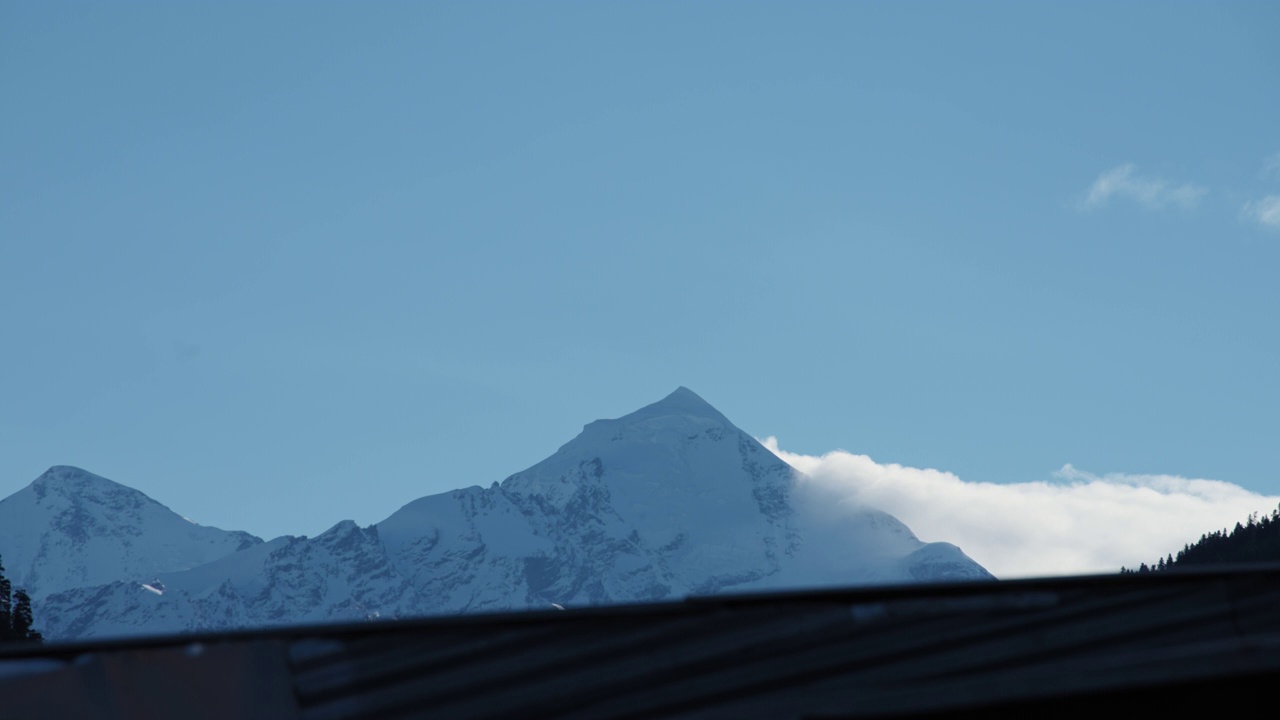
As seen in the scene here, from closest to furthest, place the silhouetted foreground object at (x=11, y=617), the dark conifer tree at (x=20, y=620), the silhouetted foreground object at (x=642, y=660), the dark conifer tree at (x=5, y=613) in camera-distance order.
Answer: the silhouetted foreground object at (x=642, y=660) → the dark conifer tree at (x=5, y=613) → the silhouetted foreground object at (x=11, y=617) → the dark conifer tree at (x=20, y=620)

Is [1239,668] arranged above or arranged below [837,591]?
below

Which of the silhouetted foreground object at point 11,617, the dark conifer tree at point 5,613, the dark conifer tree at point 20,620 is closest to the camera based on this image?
the dark conifer tree at point 5,613

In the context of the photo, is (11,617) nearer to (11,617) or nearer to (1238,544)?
(11,617)

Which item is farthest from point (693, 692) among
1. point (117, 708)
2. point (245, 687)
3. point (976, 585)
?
point (117, 708)

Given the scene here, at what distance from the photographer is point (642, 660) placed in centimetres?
557

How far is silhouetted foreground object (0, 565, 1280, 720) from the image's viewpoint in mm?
5523

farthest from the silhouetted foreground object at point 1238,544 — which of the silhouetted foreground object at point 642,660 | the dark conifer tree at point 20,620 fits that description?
the silhouetted foreground object at point 642,660

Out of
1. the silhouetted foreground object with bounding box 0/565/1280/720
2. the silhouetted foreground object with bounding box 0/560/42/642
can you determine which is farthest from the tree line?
the silhouetted foreground object with bounding box 0/565/1280/720

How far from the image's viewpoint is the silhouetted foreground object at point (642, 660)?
5.52 m

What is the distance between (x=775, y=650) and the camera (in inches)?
221

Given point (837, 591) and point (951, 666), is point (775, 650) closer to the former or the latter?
point (837, 591)

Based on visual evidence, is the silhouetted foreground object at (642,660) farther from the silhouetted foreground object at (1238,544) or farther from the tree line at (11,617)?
the silhouetted foreground object at (1238,544)

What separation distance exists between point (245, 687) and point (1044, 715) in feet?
9.69

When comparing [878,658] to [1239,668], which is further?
[878,658]
